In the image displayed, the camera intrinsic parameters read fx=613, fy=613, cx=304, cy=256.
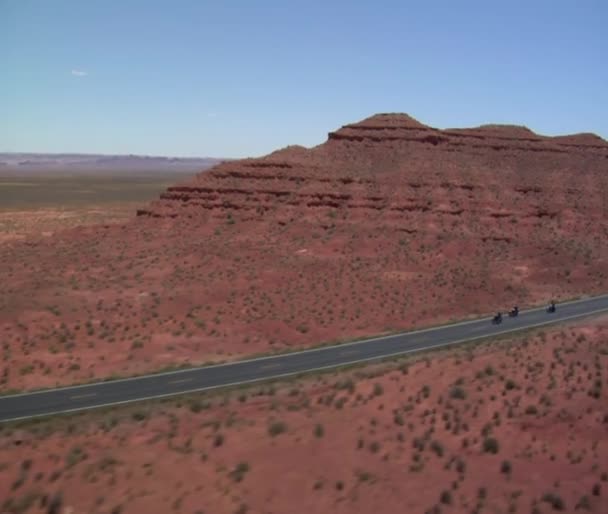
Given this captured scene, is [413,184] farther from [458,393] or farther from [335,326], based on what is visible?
[458,393]

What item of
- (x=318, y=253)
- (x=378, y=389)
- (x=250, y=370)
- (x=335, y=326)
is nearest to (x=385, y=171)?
(x=318, y=253)

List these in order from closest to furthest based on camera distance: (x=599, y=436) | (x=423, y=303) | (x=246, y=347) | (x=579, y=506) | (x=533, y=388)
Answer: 1. (x=579, y=506)
2. (x=599, y=436)
3. (x=533, y=388)
4. (x=246, y=347)
5. (x=423, y=303)

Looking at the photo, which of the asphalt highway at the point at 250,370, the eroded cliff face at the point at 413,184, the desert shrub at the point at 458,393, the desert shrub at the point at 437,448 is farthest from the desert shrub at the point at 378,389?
the eroded cliff face at the point at 413,184

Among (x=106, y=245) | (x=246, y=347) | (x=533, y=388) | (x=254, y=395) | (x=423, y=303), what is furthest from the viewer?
(x=106, y=245)

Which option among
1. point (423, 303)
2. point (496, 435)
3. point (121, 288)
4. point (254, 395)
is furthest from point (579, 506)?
point (121, 288)

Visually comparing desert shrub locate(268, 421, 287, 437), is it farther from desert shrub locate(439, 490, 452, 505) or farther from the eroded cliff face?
the eroded cliff face

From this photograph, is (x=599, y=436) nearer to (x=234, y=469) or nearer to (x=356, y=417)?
(x=356, y=417)

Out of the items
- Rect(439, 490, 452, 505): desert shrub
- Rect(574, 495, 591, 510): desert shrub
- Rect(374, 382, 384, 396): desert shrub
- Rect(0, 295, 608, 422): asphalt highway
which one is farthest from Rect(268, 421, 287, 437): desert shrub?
Rect(574, 495, 591, 510): desert shrub
